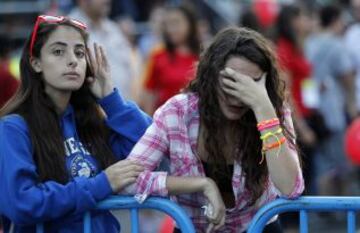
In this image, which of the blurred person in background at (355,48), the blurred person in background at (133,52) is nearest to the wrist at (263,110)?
the blurred person in background at (133,52)

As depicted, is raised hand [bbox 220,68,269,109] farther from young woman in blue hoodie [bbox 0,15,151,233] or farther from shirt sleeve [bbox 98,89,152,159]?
shirt sleeve [bbox 98,89,152,159]

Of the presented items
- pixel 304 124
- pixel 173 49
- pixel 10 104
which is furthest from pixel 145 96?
Result: pixel 10 104

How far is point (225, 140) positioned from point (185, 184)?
23 cm

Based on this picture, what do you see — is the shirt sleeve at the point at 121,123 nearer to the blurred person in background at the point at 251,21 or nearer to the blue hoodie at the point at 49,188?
the blue hoodie at the point at 49,188

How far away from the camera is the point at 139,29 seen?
48.9ft

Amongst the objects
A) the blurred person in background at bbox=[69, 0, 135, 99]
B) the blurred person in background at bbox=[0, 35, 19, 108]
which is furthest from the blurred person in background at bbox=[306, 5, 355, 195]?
the blurred person in background at bbox=[0, 35, 19, 108]

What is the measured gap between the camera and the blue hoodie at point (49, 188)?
14.0ft

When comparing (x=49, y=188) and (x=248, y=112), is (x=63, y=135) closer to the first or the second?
(x=49, y=188)

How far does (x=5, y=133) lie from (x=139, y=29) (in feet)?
34.8

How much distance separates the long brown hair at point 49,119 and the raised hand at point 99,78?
3 centimetres

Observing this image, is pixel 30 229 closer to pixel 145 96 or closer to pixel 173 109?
pixel 173 109

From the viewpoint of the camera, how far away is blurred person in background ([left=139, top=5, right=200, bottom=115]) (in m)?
8.44

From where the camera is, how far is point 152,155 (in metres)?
4.41

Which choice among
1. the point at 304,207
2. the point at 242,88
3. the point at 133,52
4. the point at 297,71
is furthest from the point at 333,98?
the point at 242,88
